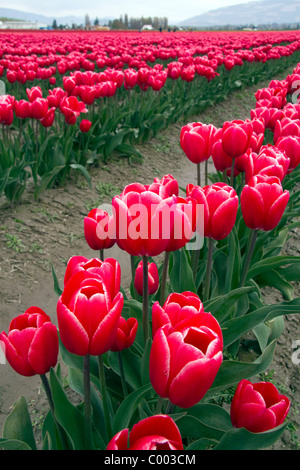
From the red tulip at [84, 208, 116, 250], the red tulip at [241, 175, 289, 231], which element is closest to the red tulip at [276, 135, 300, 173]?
the red tulip at [241, 175, 289, 231]

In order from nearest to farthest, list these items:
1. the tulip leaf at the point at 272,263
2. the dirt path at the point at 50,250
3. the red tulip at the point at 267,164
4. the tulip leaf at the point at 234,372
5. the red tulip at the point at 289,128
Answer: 1. the tulip leaf at the point at 234,372
2. the red tulip at the point at 267,164
3. the tulip leaf at the point at 272,263
4. the dirt path at the point at 50,250
5. the red tulip at the point at 289,128

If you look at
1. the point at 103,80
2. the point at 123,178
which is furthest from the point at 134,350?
the point at 103,80

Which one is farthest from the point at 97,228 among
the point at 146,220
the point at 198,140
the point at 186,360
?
the point at 198,140

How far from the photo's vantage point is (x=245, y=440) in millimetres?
1162

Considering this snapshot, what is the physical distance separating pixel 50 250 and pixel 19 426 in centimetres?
247

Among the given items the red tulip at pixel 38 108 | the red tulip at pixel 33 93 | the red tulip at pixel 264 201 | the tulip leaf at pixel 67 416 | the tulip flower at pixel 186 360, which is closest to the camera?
the tulip flower at pixel 186 360

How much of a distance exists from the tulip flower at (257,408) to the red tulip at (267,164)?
98cm

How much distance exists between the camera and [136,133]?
6.00 meters

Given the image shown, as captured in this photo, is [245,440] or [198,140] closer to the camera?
[245,440]

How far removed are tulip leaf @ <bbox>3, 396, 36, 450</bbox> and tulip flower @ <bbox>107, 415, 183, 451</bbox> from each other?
741 mm

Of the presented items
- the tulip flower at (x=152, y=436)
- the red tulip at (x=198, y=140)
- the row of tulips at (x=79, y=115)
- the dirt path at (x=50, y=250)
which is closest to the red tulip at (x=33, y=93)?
the row of tulips at (x=79, y=115)

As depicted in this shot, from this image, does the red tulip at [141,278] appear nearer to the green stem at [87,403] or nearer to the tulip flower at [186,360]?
the green stem at [87,403]

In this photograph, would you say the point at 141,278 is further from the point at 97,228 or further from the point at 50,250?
the point at 50,250

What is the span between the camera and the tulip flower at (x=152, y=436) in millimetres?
732
